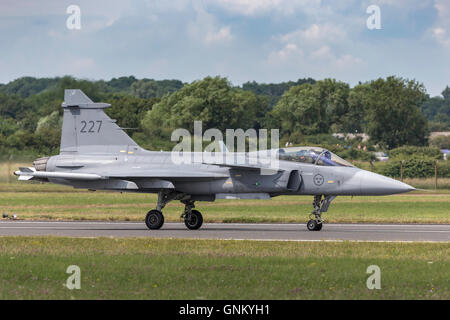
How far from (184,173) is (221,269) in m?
9.18

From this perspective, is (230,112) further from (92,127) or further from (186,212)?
(186,212)

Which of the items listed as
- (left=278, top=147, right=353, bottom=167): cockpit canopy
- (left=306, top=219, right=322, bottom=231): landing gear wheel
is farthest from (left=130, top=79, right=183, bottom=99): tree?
(left=306, top=219, right=322, bottom=231): landing gear wheel

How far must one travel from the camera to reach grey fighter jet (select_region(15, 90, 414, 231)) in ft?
68.9

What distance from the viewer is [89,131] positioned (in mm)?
23484

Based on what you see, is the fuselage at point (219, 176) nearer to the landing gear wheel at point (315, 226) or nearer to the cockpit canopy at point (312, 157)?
the cockpit canopy at point (312, 157)

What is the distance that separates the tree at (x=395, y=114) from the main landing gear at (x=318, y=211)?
5133 cm

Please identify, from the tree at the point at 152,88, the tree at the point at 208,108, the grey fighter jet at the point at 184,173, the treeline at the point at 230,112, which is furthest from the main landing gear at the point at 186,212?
the tree at the point at 152,88

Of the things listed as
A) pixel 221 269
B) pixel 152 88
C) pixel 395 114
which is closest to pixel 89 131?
pixel 221 269

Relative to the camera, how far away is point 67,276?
39.4 feet

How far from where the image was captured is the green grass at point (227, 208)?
26542 millimetres

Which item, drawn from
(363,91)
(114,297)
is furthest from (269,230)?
(363,91)

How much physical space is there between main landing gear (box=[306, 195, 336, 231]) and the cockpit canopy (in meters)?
1.01

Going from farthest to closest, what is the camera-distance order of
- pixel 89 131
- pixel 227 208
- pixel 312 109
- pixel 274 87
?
pixel 274 87 < pixel 312 109 < pixel 227 208 < pixel 89 131
